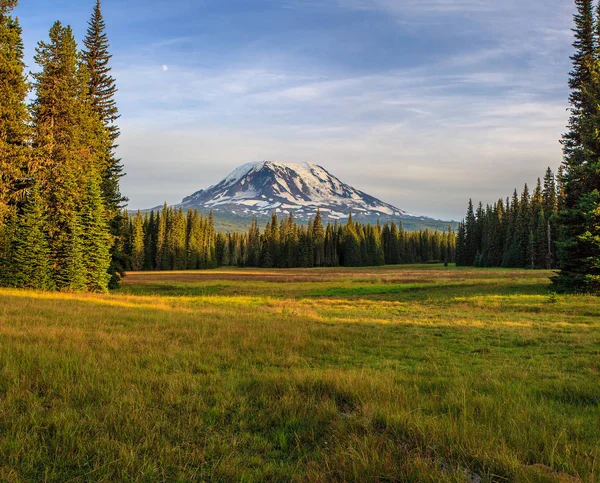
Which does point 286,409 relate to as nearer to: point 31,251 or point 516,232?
point 31,251

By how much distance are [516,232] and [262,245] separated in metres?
77.5

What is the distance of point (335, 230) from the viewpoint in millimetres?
131625

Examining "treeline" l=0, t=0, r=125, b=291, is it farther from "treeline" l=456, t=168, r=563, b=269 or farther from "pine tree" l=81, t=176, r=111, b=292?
"treeline" l=456, t=168, r=563, b=269

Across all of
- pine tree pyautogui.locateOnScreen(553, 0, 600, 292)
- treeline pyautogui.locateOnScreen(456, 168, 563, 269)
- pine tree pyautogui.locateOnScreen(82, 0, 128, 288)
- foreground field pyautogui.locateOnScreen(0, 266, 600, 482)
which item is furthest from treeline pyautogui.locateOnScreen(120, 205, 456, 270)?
foreground field pyautogui.locateOnScreen(0, 266, 600, 482)

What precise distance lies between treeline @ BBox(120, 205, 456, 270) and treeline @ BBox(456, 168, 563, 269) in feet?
63.2

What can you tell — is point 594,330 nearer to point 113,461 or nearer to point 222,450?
point 222,450

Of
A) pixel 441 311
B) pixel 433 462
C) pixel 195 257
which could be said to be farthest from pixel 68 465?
pixel 195 257

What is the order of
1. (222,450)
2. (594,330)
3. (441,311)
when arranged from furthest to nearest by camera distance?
(441,311)
(594,330)
(222,450)

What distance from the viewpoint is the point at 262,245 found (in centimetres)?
12631

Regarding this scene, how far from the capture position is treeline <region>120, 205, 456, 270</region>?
105 m

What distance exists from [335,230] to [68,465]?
128888 millimetres

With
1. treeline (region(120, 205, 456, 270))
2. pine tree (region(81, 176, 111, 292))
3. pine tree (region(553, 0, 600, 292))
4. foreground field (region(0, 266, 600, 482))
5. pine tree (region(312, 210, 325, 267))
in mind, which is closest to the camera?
foreground field (region(0, 266, 600, 482))

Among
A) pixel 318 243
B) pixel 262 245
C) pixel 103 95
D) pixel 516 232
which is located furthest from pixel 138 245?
pixel 516 232

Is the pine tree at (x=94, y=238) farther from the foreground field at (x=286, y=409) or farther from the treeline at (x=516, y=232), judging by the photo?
the treeline at (x=516, y=232)
